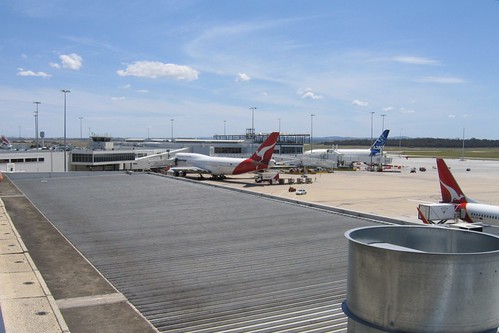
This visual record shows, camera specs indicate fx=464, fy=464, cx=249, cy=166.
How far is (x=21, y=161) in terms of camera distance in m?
91.4

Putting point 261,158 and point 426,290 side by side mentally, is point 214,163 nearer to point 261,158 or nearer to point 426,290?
point 261,158

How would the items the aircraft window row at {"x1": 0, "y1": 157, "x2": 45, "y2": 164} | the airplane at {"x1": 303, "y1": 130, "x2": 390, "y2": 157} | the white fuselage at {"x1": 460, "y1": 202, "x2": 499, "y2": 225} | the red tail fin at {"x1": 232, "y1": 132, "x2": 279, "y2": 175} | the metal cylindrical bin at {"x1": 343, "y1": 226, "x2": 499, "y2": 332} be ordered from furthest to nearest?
the airplane at {"x1": 303, "y1": 130, "x2": 390, "y2": 157}, the aircraft window row at {"x1": 0, "y1": 157, "x2": 45, "y2": 164}, the red tail fin at {"x1": 232, "y1": 132, "x2": 279, "y2": 175}, the white fuselage at {"x1": 460, "y1": 202, "x2": 499, "y2": 225}, the metal cylindrical bin at {"x1": 343, "y1": 226, "x2": 499, "y2": 332}

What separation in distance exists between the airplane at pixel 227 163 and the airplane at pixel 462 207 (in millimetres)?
39734

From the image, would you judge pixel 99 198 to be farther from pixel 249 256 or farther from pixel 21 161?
pixel 21 161

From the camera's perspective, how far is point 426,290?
6191 mm

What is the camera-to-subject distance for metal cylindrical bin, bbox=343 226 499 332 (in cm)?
613

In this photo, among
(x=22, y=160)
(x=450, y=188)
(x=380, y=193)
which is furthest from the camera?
(x=22, y=160)

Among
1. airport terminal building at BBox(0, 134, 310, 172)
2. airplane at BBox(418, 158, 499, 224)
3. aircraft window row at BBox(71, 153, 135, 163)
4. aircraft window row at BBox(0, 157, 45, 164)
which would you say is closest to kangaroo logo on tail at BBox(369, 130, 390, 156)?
airport terminal building at BBox(0, 134, 310, 172)

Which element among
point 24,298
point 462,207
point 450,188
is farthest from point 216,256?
point 450,188

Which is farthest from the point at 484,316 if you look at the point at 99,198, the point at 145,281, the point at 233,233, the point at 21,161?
the point at 21,161

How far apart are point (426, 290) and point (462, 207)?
34281 millimetres

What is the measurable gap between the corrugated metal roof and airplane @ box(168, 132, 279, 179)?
42.3 metres

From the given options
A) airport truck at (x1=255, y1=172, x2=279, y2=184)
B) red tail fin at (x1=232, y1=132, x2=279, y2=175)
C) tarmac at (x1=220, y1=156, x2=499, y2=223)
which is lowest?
tarmac at (x1=220, y1=156, x2=499, y2=223)

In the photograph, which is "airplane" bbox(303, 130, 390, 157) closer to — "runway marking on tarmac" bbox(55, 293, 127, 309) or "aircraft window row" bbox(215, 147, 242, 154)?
"aircraft window row" bbox(215, 147, 242, 154)
